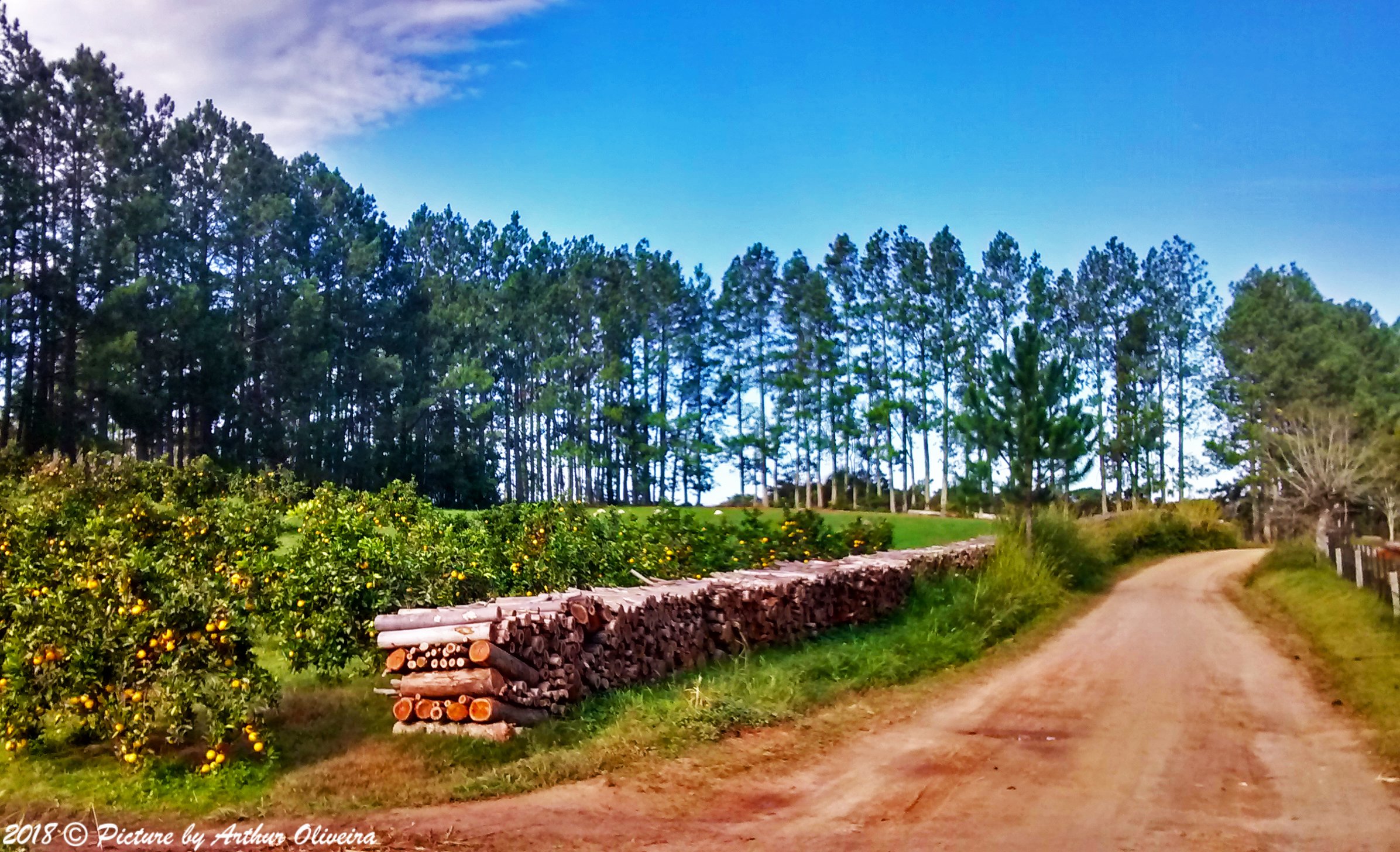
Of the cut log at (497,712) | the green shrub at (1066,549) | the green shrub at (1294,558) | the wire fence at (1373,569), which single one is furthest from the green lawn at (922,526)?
the cut log at (497,712)

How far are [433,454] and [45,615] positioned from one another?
46.0 m

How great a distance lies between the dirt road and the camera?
600 centimetres

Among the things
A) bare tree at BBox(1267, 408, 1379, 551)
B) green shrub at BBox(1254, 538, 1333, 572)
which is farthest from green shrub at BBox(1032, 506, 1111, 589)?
bare tree at BBox(1267, 408, 1379, 551)

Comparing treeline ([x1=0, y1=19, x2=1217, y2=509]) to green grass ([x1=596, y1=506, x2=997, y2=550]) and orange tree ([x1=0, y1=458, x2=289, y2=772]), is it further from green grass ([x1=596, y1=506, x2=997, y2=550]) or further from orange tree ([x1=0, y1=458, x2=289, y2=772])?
orange tree ([x1=0, y1=458, x2=289, y2=772])

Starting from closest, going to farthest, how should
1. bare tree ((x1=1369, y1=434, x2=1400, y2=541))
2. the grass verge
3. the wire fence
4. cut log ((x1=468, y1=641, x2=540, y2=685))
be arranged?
the grass verge, cut log ((x1=468, y1=641, x2=540, y2=685)), the wire fence, bare tree ((x1=1369, y1=434, x2=1400, y2=541))

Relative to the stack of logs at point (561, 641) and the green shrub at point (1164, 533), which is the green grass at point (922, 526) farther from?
the stack of logs at point (561, 641)

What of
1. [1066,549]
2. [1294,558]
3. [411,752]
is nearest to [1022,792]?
[411,752]

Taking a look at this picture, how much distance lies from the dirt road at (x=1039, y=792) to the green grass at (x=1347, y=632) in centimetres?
32

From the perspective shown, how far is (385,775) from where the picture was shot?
22.8 feet

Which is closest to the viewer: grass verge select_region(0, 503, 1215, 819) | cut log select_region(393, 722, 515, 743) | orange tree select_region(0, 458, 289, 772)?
grass verge select_region(0, 503, 1215, 819)

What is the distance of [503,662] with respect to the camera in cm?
763

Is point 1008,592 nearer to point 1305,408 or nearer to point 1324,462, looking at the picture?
point 1324,462

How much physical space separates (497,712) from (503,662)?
350 mm

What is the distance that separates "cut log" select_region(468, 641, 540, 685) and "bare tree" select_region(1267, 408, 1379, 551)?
1370 inches
